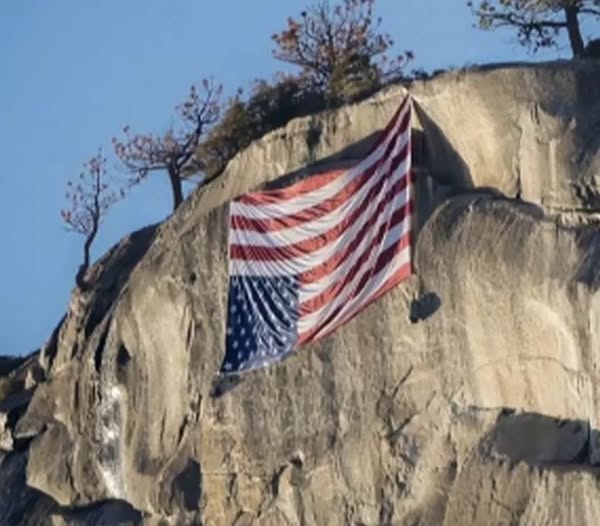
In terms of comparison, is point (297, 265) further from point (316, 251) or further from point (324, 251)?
point (324, 251)

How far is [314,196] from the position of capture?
41312mm

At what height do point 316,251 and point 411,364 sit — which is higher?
point 316,251

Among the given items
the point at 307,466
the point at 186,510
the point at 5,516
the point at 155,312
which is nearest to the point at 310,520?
the point at 307,466

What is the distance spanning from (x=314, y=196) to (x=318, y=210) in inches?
11.4

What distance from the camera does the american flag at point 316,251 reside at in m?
39.4

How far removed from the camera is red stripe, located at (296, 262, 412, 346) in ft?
127

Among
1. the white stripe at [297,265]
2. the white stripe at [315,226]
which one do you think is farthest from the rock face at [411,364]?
the white stripe at [297,265]

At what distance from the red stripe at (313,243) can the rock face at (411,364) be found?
20.3 inches

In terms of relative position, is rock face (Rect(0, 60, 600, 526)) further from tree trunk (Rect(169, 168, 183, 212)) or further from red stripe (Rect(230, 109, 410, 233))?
tree trunk (Rect(169, 168, 183, 212))

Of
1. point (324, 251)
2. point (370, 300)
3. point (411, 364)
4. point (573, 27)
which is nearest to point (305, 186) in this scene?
point (324, 251)

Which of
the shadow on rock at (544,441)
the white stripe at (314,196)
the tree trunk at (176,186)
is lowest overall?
the shadow on rock at (544,441)

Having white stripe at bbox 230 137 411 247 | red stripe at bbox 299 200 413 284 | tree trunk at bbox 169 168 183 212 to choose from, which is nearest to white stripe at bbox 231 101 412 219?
white stripe at bbox 230 137 411 247

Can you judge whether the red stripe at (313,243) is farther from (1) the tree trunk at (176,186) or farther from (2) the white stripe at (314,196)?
(1) the tree trunk at (176,186)

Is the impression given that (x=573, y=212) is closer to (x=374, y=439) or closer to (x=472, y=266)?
(x=472, y=266)
